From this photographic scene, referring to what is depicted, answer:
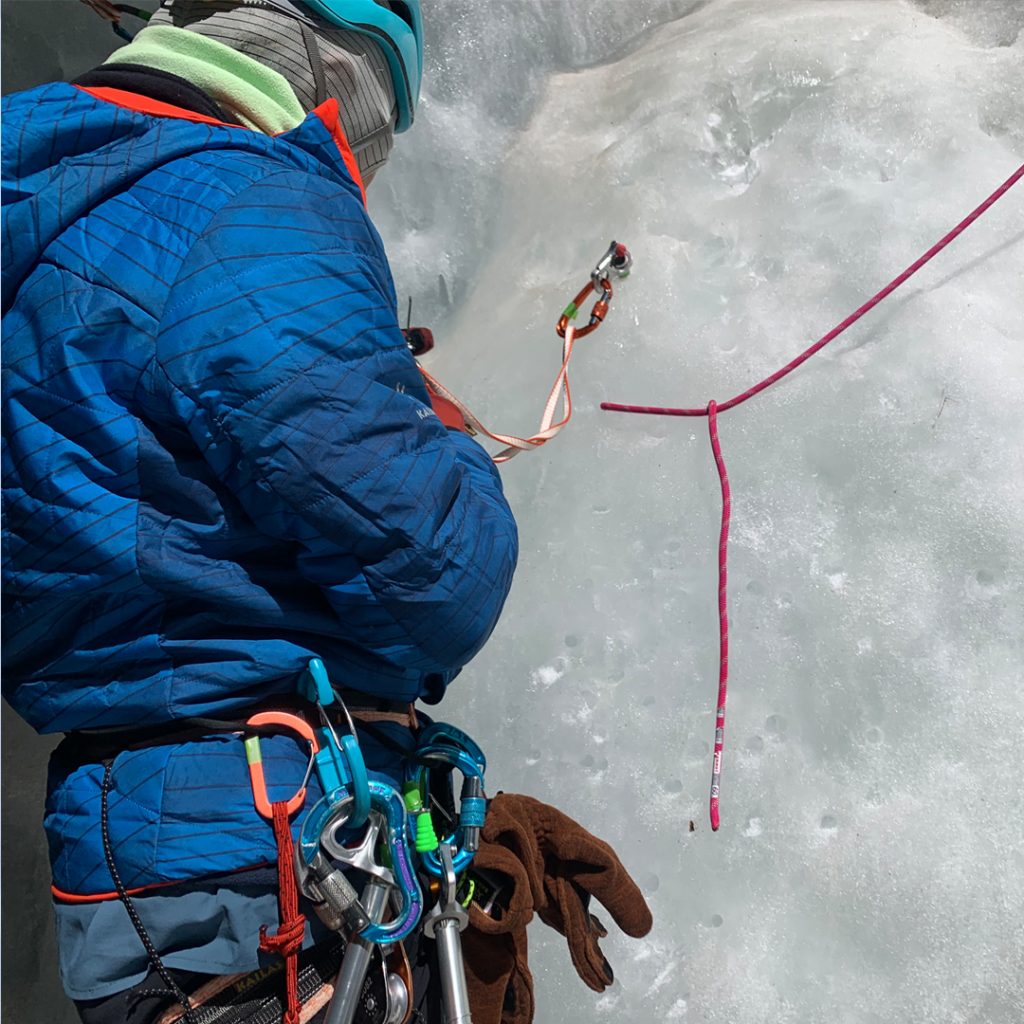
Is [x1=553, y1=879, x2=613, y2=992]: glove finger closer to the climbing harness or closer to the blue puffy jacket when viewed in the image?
the blue puffy jacket

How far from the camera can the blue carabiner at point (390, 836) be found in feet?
3.01

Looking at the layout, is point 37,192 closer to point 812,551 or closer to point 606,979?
point 606,979

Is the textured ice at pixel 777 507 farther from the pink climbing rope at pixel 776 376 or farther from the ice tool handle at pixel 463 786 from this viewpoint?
the ice tool handle at pixel 463 786

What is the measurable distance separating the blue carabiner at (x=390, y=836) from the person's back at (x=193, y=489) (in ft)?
0.09

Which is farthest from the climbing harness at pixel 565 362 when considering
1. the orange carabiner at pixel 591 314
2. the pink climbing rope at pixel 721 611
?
the pink climbing rope at pixel 721 611

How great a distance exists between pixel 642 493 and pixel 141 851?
1.27 meters

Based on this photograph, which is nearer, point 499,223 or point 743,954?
point 743,954

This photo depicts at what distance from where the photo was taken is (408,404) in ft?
2.93

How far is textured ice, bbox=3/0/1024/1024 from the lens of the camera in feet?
5.30

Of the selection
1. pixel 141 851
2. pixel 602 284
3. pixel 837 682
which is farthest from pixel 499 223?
pixel 141 851

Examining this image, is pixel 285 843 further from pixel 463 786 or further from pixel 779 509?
pixel 779 509

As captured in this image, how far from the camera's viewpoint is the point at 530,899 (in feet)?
3.70

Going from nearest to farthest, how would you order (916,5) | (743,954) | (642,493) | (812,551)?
(743,954), (812,551), (642,493), (916,5)

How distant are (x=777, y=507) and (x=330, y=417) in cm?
124
